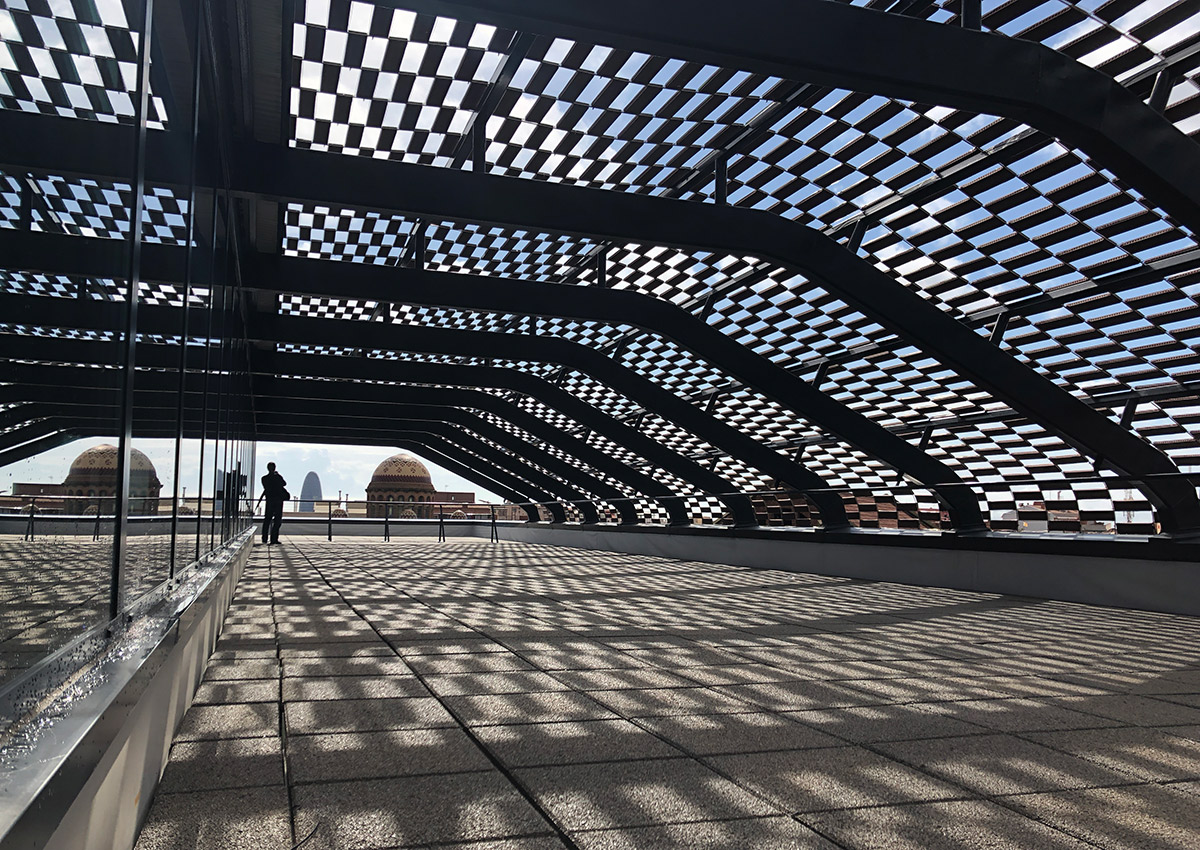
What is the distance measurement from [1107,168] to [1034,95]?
37.2 inches

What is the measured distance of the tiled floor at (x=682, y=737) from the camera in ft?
8.62

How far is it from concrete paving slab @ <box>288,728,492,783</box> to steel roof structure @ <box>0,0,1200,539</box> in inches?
52.5

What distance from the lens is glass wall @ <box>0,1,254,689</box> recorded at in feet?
4.62

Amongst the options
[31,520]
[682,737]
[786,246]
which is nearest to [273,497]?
[786,246]

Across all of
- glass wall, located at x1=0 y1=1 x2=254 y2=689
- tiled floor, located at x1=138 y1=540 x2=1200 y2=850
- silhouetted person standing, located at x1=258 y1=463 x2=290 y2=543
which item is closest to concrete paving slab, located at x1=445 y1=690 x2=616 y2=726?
tiled floor, located at x1=138 y1=540 x2=1200 y2=850

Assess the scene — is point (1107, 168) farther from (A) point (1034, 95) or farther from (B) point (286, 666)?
(B) point (286, 666)

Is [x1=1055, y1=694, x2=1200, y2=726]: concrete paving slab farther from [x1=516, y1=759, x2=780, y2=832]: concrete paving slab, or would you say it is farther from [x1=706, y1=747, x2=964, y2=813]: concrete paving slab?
[x1=516, y1=759, x2=780, y2=832]: concrete paving slab

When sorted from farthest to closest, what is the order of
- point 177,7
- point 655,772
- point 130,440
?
point 177,7, point 655,772, point 130,440

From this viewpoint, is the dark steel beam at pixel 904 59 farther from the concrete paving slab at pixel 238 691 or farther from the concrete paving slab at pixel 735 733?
the concrete paving slab at pixel 735 733

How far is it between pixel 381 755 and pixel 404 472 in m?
88.7

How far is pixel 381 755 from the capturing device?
333 cm

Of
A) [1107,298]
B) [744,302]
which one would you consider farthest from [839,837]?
[744,302]

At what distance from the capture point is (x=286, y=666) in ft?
17.0

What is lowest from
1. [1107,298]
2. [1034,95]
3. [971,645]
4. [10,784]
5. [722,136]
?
[971,645]
